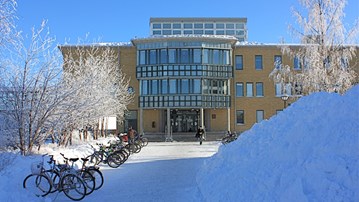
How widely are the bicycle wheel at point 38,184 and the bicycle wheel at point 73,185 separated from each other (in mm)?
382

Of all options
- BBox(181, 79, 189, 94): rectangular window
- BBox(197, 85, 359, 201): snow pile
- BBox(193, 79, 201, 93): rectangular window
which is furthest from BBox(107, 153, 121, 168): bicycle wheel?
BBox(193, 79, 201, 93): rectangular window

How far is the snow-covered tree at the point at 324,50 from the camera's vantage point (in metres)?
21.2

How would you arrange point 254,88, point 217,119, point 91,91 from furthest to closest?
1. point 254,88
2. point 217,119
3. point 91,91

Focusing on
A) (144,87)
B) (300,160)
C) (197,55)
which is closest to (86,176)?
(300,160)

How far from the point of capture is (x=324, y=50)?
21844 mm

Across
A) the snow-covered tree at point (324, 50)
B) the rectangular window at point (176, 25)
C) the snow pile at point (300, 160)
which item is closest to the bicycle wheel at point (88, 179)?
the snow pile at point (300, 160)

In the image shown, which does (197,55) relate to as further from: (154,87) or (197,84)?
(154,87)

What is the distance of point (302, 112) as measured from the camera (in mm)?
8391

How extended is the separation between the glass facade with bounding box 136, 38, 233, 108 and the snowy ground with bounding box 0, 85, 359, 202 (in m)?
25.0

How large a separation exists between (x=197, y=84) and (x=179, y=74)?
207 centimetres

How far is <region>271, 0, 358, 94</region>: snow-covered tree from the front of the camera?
69.5 feet

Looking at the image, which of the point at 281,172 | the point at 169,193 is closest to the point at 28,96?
the point at 169,193

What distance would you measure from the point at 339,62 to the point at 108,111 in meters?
15.4

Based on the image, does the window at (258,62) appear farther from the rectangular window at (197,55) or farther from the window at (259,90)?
the rectangular window at (197,55)
